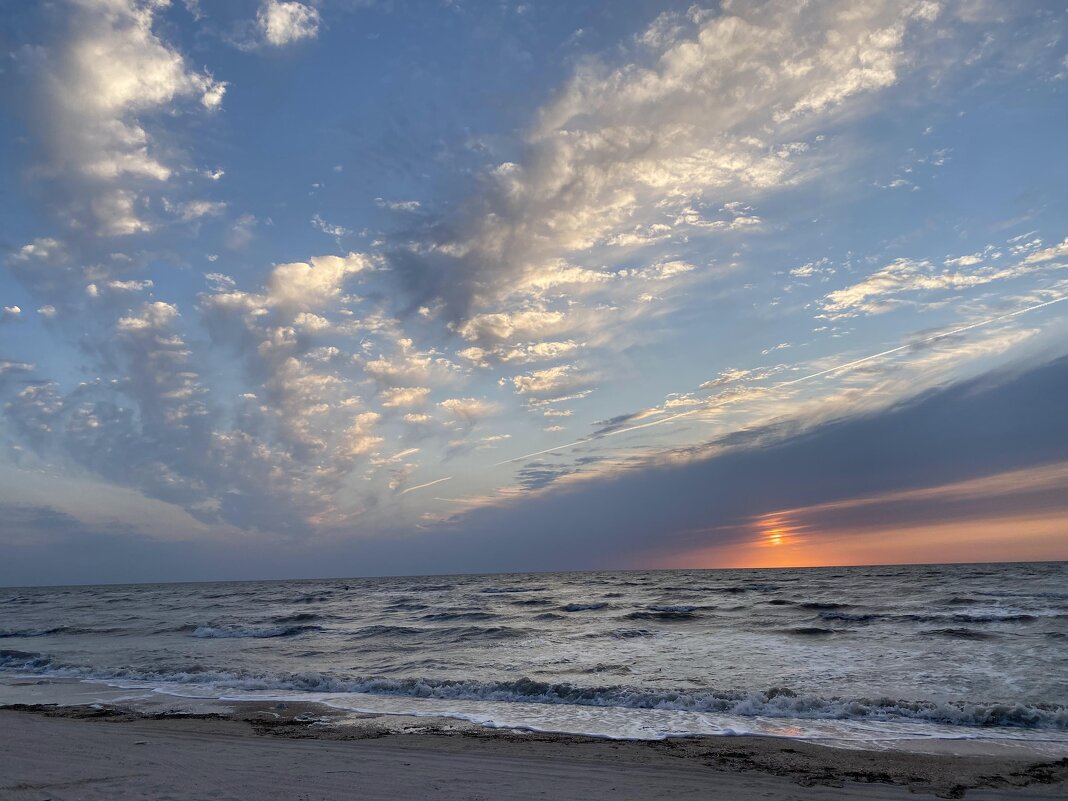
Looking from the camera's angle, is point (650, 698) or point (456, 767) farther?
point (650, 698)

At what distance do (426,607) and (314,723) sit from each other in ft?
114

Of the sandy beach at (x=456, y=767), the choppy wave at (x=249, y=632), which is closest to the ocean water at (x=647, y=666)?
the choppy wave at (x=249, y=632)

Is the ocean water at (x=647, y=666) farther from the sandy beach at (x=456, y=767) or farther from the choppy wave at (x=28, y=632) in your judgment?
the sandy beach at (x=456, y=767)

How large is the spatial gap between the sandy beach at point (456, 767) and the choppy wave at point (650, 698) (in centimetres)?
300

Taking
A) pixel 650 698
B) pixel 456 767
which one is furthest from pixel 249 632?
pixel 456 767

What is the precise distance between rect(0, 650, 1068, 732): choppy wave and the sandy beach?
3004mm

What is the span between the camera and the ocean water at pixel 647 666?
1315 cm

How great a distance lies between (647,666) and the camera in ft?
63.3

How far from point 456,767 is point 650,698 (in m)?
7.03

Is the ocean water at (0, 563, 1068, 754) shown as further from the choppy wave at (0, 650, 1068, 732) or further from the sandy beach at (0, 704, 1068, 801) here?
the sandy beach at (0, 704, 1068, 801)

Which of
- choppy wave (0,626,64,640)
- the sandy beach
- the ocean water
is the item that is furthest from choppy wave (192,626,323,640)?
the sandy beach

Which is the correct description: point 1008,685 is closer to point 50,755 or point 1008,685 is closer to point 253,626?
point 50,755

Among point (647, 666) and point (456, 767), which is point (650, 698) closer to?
point (647, 666)

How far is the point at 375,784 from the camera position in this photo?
857cm
